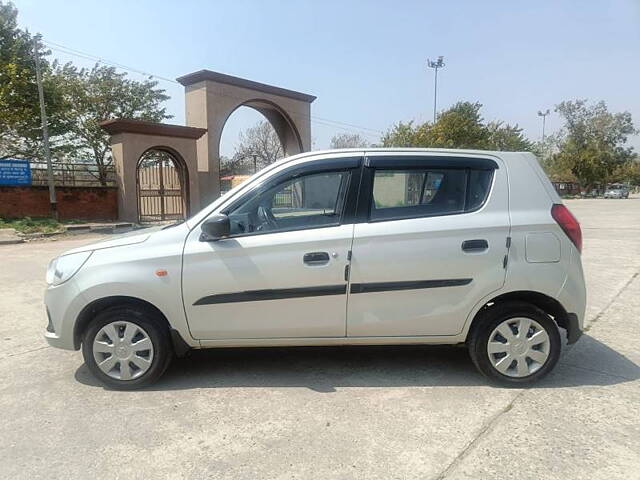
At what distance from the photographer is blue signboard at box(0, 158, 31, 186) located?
17550mm

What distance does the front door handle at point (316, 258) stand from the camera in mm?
3367

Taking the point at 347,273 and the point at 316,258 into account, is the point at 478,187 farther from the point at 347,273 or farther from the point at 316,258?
the point at 316,258

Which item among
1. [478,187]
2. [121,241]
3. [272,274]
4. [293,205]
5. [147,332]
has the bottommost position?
[147,332]

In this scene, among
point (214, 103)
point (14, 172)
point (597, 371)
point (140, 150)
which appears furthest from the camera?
point (214, 103)

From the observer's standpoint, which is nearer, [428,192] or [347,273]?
[347,273]

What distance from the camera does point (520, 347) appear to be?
11.4 feet

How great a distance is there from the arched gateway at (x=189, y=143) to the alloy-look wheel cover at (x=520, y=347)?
1858 cm

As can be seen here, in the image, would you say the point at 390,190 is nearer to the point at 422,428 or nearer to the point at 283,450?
the point at 422,428

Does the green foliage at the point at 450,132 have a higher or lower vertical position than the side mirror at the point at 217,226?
higher

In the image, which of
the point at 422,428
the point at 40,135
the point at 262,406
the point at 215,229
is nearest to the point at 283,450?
the point at 262,406

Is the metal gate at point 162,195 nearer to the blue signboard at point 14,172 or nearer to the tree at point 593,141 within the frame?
the blue signboard at point 14,172

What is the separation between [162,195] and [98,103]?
9194 mm

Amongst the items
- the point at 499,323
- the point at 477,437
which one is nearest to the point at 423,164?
the point at 499,323

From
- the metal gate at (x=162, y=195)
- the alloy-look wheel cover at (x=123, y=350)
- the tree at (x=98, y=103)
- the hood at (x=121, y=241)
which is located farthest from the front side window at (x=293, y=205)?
the tree at (x=98, y=103)
